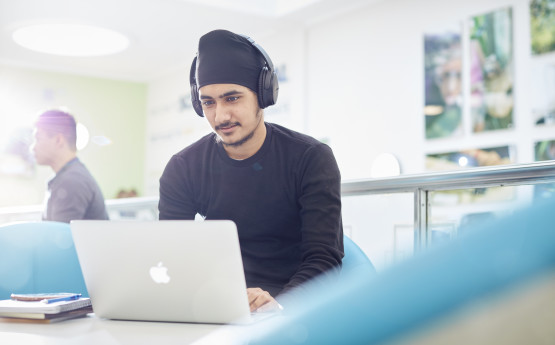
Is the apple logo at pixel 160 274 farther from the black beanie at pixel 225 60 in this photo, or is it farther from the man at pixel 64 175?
the man at pixel 64 175

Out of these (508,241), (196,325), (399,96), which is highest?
(399,96)

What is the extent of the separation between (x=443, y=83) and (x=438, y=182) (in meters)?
3.28

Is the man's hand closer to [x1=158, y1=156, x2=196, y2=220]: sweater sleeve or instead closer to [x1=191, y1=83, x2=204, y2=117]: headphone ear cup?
[x1=158, y1=156, x2=196, y2=220]: sweater sleeve

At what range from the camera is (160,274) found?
3.15ft

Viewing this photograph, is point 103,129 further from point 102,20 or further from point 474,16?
point 474,16

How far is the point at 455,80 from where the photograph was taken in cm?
468

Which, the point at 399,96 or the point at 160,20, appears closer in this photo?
the point at 399,96

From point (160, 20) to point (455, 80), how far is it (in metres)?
3.15

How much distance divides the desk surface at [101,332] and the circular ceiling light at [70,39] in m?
5.57

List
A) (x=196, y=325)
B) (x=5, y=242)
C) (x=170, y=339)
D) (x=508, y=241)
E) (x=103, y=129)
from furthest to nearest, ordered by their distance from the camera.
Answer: (x=103, y=129) < (x=5, y=242) < (x=196, y=325) < (x=170, y=339) < (x=508, y=241)

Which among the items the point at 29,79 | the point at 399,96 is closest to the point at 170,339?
the point at 399,96

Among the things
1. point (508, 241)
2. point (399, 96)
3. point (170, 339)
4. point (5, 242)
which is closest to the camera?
point (508, 241)

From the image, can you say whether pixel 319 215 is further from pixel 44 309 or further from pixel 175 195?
pixel 44 309

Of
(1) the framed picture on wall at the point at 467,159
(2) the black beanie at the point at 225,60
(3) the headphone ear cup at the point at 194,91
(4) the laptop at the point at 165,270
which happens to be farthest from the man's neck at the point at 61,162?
(1) the framed picture on wall at the point at 467,159
